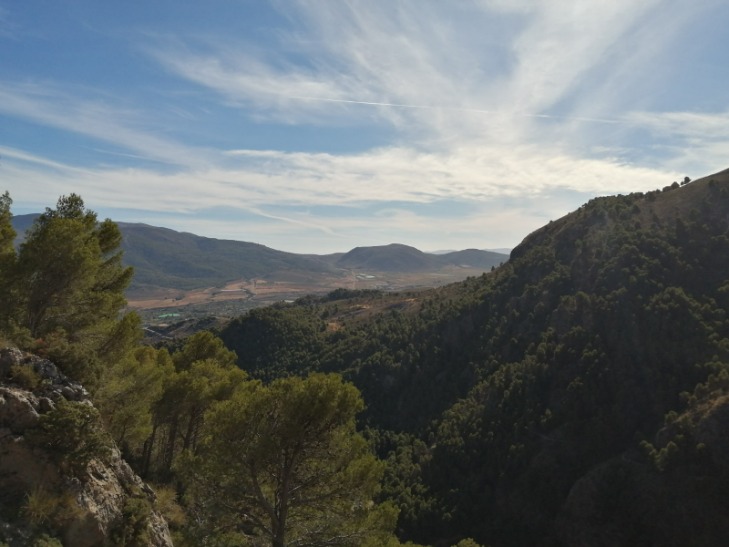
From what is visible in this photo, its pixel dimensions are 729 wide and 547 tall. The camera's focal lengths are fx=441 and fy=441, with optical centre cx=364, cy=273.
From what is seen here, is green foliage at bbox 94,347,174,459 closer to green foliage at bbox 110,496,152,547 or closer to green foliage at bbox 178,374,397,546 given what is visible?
green foliage at bbox 178,374,397,546

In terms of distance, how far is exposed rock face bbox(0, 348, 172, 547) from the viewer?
10.8m

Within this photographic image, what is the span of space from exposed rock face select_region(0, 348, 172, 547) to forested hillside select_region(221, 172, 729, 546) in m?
50.2

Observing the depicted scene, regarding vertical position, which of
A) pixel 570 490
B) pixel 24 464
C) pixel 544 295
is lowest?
pixel 570 490

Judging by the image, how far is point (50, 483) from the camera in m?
11.4

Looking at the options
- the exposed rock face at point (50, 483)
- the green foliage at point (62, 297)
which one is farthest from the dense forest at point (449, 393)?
the exposed rock face at point (50, 483)

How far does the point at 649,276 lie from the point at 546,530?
40684mm

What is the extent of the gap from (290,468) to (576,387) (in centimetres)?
5497

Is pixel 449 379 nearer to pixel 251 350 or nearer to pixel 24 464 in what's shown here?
pixel 251 350

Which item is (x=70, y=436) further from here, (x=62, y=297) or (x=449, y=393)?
(x=449, y=393)

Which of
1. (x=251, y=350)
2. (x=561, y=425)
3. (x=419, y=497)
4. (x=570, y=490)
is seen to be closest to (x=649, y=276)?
(x=561, y=425)

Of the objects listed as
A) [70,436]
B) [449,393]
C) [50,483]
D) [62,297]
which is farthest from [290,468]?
[449,393]

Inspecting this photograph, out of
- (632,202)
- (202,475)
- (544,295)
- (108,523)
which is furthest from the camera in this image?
(632,202)

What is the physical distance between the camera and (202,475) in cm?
1697

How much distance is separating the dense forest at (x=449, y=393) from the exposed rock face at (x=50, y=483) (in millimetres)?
400
